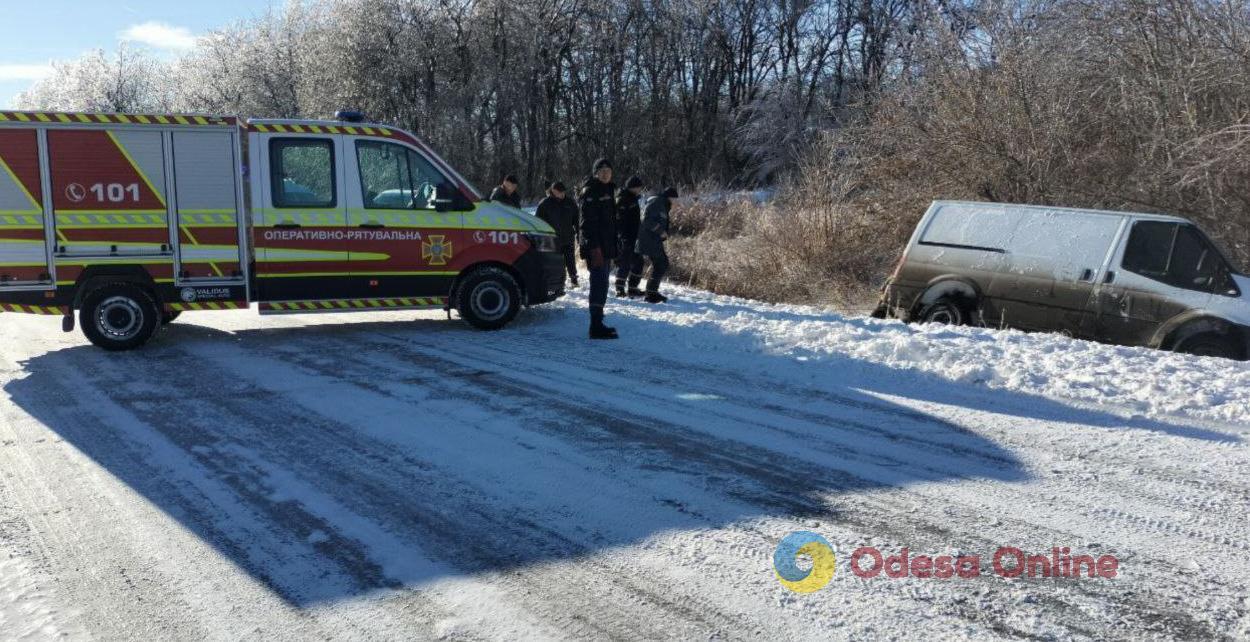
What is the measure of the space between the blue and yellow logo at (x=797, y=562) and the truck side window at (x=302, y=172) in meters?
7.16

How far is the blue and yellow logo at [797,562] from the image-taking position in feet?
11.7

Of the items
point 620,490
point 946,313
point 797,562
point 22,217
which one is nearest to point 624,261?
→ point 946,313

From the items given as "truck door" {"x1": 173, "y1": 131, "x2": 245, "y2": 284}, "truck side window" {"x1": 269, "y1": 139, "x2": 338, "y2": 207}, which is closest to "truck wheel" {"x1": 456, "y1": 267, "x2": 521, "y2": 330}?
"truck side window" {"x1": 269, "y1": 139, "x2": 338, "y2": 207}

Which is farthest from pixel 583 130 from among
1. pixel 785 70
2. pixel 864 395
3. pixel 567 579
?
pixel 567 579

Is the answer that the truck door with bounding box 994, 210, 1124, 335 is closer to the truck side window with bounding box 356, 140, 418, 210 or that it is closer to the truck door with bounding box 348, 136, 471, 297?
the truck door with bounding box 348, 136, 471, 297

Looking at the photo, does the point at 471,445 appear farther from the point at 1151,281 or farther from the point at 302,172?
the point at 1151,281

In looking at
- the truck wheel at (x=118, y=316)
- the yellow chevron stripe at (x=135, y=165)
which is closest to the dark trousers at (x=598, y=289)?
the yellow chevron stripe at (x=135, y=165)

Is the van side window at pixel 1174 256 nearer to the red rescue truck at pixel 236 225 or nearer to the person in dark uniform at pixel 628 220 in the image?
the red rescue truck at pixel 236 225

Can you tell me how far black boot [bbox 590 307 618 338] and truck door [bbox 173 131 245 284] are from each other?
3867 mm

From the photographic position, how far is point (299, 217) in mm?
9328

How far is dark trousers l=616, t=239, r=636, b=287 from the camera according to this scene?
507 inches

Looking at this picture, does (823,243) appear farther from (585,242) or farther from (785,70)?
(785,70)

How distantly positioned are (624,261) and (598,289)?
12.9 ft

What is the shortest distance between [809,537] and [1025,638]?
3.55 ft
